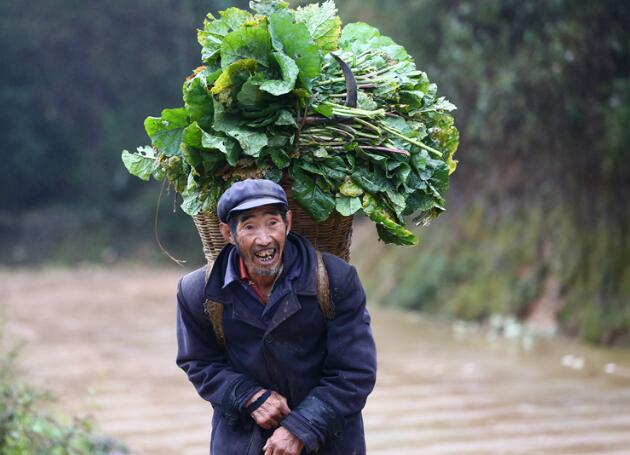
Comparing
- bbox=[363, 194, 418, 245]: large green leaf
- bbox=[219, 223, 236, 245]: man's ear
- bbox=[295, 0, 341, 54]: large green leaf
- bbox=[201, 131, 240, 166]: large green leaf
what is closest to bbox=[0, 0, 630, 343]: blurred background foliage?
bbox=[295, 0, 341, 54]: large green leaf

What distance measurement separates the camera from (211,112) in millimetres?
3578

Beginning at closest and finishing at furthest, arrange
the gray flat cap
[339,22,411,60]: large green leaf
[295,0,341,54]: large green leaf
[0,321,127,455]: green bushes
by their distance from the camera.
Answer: the gray flat cap
[295,0,341,54]: large green leaf
[339,22,411,60]: large green leaf
[0,321,127,455]: green bushes

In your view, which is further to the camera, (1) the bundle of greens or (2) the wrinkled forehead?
(1) the bundle of greens

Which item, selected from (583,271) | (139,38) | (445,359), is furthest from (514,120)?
(139,38)

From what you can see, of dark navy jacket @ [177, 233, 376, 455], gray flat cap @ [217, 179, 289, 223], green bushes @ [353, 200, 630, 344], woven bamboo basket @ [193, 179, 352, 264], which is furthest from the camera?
green bushes @ [353, 200, 630, 344]

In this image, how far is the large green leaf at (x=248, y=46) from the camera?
139 inches

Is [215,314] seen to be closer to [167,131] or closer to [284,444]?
[284,444]

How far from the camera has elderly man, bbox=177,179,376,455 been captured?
10.9 ft

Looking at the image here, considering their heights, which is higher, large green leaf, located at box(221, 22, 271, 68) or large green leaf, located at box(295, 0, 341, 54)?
large green leaf, located at box(295, 0, 341, 54)

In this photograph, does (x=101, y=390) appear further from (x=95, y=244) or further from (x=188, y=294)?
(x=95, y=244)

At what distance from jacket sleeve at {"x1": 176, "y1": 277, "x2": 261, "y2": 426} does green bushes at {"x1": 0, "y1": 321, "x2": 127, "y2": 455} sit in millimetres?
2288

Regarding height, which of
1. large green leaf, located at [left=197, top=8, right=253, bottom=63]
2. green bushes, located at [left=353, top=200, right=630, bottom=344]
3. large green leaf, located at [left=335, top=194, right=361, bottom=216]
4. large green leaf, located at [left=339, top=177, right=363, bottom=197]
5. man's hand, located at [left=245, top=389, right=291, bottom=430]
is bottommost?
man's hand, located at [left=245, top=389, right=291, bottom=430]

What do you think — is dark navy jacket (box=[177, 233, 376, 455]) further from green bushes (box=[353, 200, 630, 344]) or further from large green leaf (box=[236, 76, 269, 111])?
green bushes (box=[353, 200, 630, 344])

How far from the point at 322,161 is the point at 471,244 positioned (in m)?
11.0
